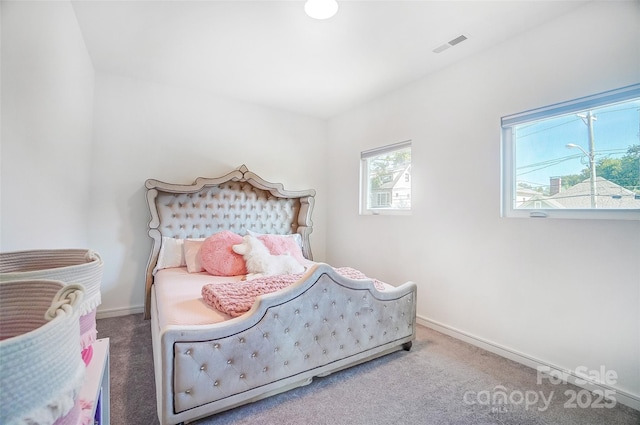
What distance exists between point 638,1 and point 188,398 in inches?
129

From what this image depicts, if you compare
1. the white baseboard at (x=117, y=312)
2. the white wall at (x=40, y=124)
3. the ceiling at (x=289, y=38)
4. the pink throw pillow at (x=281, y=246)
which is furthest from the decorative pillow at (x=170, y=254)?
the ceiling at (x=289, y=38)

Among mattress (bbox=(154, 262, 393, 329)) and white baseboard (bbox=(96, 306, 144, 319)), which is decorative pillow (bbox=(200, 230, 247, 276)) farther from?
white baseboard (bbox=(96, 306, 144, 319))

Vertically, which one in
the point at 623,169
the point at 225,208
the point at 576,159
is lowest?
the point at 225,208

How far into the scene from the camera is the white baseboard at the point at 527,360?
1643mm

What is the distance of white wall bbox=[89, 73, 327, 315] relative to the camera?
2.79 metres

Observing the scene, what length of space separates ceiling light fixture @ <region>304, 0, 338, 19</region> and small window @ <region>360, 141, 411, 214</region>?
5.02 feet

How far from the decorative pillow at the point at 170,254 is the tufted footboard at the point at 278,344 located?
1.27 meters

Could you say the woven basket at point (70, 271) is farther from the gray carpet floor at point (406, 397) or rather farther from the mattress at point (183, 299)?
the gray carpet floor at point (406, 397)

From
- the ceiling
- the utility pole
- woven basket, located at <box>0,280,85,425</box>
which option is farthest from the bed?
the utility pole

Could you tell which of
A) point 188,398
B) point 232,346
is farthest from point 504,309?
point 188,398

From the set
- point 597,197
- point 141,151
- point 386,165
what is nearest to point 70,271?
point 597,197

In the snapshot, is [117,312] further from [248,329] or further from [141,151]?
[248,329]

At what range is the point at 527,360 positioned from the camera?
2.04 meters

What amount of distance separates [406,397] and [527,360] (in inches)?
41.5
